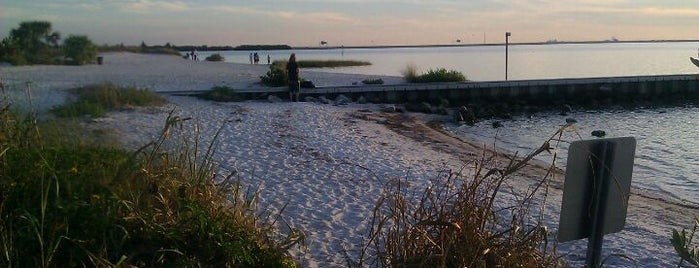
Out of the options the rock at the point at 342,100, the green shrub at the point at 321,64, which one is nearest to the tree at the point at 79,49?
the rock at the point at 342,100

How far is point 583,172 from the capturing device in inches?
131

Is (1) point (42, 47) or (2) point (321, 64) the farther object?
(2) point (321, 64)

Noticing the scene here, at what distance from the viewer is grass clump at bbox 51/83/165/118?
47.3 feet

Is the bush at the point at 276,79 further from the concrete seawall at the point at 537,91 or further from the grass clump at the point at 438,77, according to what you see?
the grass clump at the point at 438,77

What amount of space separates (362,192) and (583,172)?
5.74 m

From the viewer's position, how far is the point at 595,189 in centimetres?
334

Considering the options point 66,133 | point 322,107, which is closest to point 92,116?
point 66,133

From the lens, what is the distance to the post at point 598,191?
330 cm

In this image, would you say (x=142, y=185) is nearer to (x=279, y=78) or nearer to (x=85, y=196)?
(x=85, y=196)

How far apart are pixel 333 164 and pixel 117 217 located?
692 centimetres

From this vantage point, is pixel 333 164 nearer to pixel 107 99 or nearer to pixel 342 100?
pixel 107 99

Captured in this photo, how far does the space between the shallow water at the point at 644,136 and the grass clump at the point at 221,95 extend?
7.20 meters

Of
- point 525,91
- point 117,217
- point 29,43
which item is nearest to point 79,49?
point 29,43

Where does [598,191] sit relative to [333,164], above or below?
above
